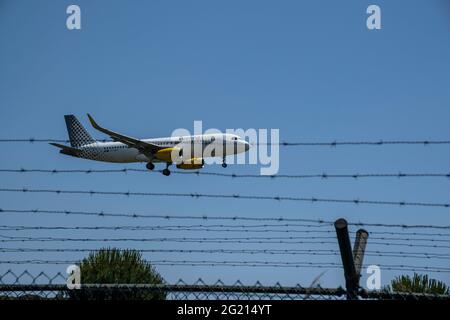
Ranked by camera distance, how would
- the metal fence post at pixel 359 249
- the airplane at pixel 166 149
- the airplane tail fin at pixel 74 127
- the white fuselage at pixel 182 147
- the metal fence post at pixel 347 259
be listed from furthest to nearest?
the airplane tail fin at pixel 74 127
the white fuselage at pixel 182 147
the airplane at pixel 166 149
the metal fence post at pixel 359 249
the metal fence post at pixel 347 259

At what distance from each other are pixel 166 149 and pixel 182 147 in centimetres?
198

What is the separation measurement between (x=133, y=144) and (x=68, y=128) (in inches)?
966

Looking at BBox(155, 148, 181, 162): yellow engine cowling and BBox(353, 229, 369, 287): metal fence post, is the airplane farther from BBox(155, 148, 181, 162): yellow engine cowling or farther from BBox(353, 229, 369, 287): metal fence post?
BBox(353, 229, 369, 287): metal fence post

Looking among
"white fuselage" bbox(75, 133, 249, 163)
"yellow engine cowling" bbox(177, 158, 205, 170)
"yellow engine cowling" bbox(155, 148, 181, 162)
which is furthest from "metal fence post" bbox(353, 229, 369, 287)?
"yellow engine cowling" bbox(155, 148, 181, 162)

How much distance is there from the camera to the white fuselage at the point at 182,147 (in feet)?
153

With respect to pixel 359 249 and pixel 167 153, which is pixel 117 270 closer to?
pixel 167 153

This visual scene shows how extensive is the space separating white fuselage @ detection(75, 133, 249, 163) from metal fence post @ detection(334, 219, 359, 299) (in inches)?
1400

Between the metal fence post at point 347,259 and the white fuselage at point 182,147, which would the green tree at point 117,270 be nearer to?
the white fuselage at point 182,147

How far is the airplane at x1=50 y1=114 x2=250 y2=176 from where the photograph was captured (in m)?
43.6

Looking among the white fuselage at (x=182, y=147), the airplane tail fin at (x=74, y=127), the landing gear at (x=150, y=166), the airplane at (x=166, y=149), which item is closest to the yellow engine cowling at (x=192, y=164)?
the airplane at (x=166, y=149)

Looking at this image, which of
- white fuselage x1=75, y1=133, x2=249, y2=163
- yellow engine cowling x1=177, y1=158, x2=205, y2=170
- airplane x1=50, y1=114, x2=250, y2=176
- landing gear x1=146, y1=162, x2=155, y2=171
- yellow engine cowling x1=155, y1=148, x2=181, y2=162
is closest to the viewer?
yellow engine cowling x1=177, y1=158, x2=205, y2=170

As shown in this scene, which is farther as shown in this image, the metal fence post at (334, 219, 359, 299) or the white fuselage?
the white fuselage

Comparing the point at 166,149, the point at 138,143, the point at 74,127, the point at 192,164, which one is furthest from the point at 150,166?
the point at 74,127
